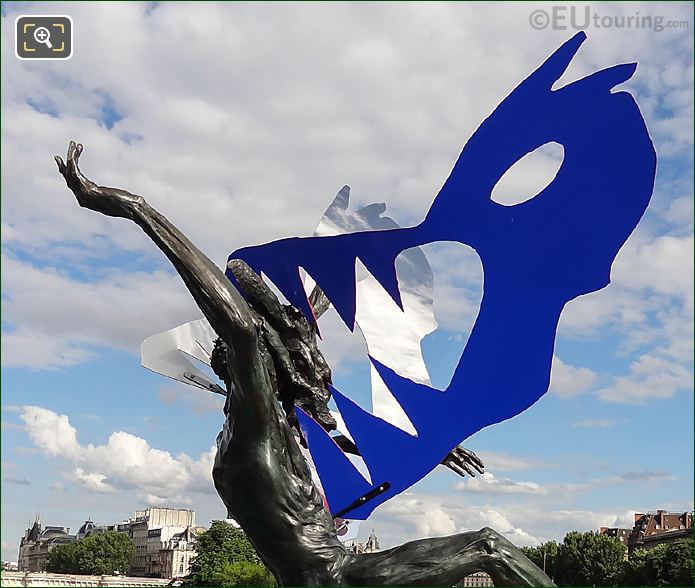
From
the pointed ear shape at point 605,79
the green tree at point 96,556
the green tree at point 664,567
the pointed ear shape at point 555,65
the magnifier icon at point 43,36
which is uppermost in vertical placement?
the green tree at point 96,556

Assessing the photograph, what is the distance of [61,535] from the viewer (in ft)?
318

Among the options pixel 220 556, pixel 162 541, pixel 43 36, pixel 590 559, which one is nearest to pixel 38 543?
pixel 162 541

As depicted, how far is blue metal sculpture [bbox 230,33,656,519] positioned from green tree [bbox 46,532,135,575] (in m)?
60.4

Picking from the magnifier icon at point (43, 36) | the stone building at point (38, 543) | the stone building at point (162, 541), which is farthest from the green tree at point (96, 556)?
the magnifier icon at point (43, 36)

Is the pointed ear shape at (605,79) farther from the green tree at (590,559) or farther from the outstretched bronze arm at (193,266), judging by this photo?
the green tree at (590,559)

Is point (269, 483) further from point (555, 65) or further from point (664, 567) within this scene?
point (664, 567)

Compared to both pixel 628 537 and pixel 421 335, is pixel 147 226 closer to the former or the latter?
pixel 421 335

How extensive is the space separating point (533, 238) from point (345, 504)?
2975 mm

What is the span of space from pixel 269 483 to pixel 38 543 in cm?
10105

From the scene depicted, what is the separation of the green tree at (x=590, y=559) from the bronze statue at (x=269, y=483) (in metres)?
40.7

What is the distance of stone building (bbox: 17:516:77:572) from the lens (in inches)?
3536

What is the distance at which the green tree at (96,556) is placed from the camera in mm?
61469

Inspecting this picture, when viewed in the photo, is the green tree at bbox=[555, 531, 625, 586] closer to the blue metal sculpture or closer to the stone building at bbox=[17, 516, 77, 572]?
the blue metal sculpture

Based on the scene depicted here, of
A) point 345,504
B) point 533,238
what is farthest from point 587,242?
point 345,504
